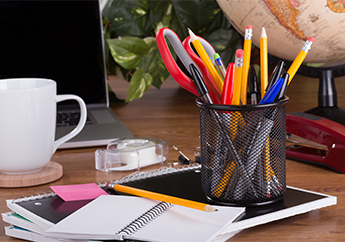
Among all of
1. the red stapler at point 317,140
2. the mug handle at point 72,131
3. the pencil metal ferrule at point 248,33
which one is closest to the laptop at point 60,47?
the mug handle at point 72,131

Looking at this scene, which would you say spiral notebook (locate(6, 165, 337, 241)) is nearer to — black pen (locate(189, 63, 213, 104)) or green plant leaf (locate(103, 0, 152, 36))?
black pen (locate(189, 63, 213, 104))

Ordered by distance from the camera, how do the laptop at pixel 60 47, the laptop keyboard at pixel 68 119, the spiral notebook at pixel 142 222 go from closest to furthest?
the spiral notebook at pixel 142 222 < the laptop keyboard at pixel 68 119 < the laptop at pixel 60 47

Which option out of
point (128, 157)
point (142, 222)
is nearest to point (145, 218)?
point (142, 222)

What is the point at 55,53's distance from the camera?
966 millimetres

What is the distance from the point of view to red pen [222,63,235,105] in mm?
426

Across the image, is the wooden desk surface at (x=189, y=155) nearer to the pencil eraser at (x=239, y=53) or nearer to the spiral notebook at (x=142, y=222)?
the spiral notebook at (x=142, y=222)

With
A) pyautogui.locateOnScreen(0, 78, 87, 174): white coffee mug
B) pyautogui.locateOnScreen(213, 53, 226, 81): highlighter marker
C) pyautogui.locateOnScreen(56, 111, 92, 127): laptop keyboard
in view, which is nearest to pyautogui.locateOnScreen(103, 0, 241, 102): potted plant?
pyautogui.locateOnScreen(56, 111, 92, 127): laptop keyboard

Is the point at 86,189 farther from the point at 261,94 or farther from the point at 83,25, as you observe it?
the point at 83,25

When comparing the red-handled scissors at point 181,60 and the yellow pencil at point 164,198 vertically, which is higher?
the red-handled scissors at point 181,60

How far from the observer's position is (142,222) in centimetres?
39

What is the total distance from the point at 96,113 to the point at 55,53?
17 cm

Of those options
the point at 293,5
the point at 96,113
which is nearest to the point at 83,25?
the point at 96,113

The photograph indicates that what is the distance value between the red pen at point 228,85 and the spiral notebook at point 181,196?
11 centimetres

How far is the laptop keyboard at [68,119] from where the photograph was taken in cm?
83
